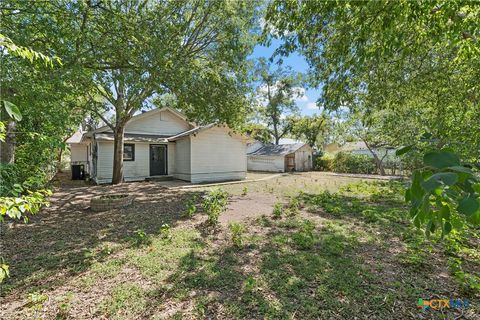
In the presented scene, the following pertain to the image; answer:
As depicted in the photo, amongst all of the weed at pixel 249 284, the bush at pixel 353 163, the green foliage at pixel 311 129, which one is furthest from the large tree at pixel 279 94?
the weed at pixel 249 284

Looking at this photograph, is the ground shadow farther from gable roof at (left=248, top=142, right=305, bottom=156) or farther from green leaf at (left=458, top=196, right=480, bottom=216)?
gable roof at (left=248, top=142, right=305, bottom=156)

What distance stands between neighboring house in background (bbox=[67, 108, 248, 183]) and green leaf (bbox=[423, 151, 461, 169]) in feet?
42.7

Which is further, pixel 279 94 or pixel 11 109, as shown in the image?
pixel 279 94

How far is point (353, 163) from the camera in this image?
2217 centimetres

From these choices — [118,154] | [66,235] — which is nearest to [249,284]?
[66,235]

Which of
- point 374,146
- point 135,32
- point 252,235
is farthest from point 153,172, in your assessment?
point 374,146

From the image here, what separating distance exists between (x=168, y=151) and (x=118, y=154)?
11.7 ft

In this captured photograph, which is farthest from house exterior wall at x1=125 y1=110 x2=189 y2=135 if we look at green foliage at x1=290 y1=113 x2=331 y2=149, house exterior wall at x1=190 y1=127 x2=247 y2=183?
green foliage at x1=290 y1=113 x2=331 y2=149

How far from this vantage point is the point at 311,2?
351 centimetres

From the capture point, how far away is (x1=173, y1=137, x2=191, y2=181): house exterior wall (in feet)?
47.0

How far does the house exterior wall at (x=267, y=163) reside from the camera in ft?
79.1

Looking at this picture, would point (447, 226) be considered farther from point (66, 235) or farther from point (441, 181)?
point (66, 235)

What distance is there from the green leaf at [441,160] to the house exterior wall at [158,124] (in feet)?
54.6

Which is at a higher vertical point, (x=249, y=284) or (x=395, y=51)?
(x=395, y=51)
